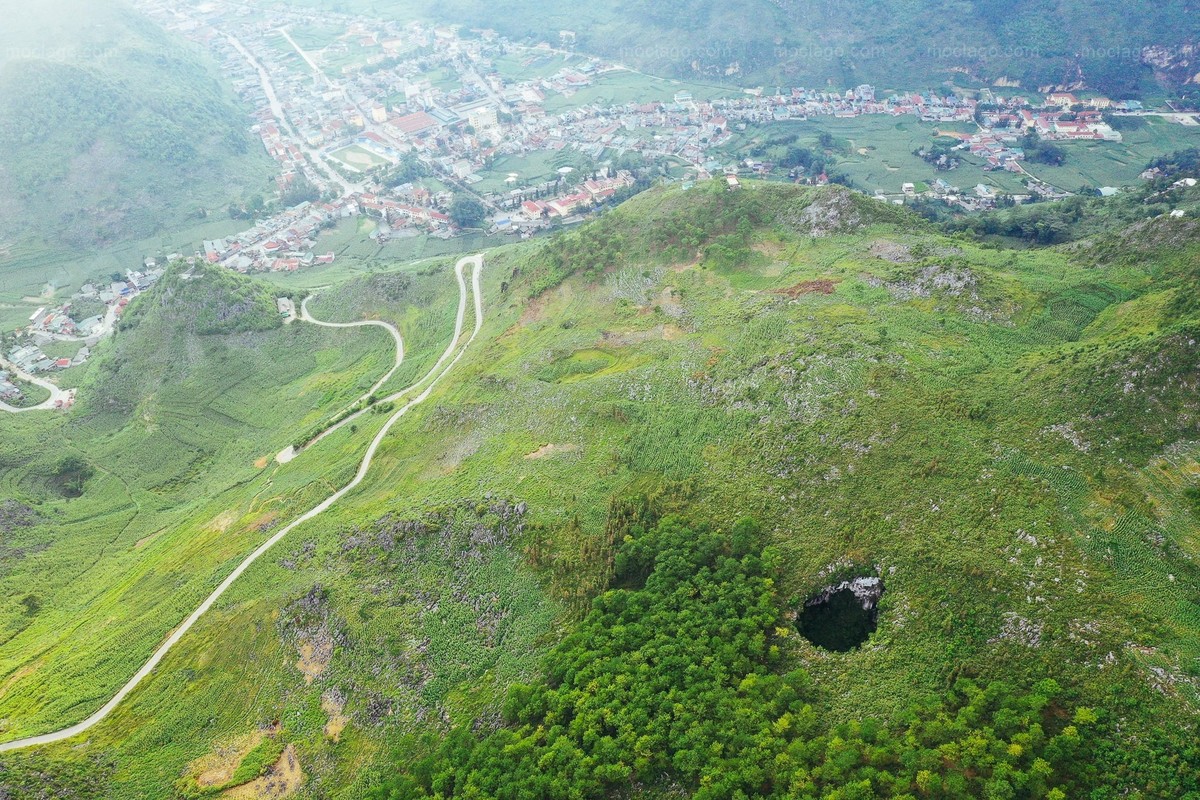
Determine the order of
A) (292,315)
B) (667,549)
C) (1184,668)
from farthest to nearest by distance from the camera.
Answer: (292,315) < (667,549) < (1184,668)

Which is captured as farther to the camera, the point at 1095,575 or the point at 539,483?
the point at 539,483

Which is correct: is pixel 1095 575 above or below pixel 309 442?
above

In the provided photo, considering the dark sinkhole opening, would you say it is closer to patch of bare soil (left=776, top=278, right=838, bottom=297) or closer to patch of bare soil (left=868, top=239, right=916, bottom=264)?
patch of bare soil (left=776, top=278, right=838, bottom=297)

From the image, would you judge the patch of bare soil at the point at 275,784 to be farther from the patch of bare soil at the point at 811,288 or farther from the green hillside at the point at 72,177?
the green hillside at the point at 72,177

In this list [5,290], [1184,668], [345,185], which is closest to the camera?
[1184,668]

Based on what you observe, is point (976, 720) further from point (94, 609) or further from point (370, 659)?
point (94, 609)

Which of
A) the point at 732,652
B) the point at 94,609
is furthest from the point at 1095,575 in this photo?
the point at 94,609
